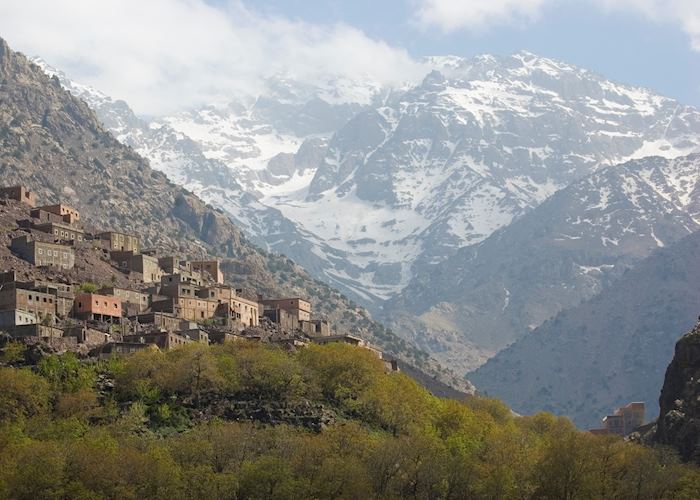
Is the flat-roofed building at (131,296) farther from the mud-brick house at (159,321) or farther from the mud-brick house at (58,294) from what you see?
the mud-brick house at (58,294)

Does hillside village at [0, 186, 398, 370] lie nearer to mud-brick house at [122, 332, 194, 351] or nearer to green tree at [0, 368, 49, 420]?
mud-brick house at [122, 332, 194, 351]

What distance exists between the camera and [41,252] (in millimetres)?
189750

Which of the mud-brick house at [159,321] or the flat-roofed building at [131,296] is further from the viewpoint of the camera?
the flat-roofed building at [131,296]

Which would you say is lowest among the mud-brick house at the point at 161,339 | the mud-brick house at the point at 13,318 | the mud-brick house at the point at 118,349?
the mud-brick house at the point at 118,349

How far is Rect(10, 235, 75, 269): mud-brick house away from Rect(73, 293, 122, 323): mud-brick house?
15.0 m

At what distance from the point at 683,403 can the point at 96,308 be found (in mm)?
67360

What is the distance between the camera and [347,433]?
145 meters

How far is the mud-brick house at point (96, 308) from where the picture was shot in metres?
174

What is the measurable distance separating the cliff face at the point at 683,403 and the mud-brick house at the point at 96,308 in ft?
210

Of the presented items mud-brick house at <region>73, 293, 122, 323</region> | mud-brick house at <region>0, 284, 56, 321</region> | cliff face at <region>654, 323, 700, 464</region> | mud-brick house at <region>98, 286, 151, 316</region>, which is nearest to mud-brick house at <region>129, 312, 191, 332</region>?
mud-brick house at <region>98, 286, 151, 316</region>

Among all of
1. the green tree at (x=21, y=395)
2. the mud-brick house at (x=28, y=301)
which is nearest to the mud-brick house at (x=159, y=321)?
the mud-brick house at (x=28, y=301)

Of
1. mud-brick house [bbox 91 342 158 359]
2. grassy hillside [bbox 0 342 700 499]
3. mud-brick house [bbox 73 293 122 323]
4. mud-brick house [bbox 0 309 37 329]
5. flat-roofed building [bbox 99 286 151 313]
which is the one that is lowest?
grassy hillside [bbox 0 342 700 499]

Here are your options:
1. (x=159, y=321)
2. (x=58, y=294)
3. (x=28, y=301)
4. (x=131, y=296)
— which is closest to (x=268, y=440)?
(x=28, y=301)

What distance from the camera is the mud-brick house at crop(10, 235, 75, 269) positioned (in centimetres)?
18850
